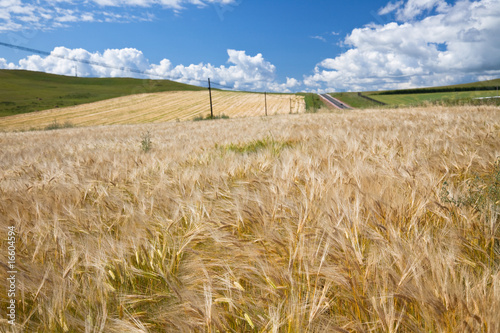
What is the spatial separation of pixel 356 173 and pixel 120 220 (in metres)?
1.61

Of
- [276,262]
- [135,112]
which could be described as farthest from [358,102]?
[276,262]

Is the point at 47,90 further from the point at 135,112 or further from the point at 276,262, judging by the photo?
the point at 276,262

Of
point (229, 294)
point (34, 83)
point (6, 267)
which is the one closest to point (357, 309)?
point (229, 294)

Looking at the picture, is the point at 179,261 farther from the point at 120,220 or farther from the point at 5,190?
the point at 5,190

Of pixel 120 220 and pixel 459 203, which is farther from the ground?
pixel 459 203

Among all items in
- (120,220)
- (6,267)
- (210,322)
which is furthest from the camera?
(120,220)

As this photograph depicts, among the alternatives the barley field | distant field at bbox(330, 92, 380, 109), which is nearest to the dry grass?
distant field at bbox(330, 92, 380, 109)

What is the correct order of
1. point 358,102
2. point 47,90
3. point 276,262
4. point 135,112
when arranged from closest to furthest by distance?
point 276,262 → point 135,112 → point 358,102 → point 47,90

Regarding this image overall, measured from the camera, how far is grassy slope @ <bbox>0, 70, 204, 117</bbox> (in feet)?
200

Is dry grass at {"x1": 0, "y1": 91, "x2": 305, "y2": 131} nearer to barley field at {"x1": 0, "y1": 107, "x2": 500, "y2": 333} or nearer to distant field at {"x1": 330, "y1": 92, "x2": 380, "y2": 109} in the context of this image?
distant field at {"x1": 330, "y1": 92, "x2": 380, "y2": 109}

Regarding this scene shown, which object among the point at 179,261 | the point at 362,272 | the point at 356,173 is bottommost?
the point at 179,261

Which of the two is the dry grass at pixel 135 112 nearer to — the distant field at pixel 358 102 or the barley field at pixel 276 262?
the distant field at pixel 358 102

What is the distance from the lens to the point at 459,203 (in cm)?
121

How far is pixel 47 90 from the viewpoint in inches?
3307
